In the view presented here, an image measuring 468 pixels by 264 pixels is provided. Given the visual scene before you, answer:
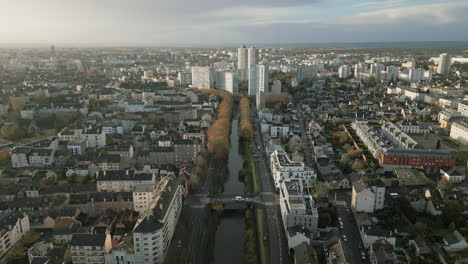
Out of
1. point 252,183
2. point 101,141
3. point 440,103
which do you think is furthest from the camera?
point 440,103

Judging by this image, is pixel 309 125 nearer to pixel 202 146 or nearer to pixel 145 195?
pixel 202 146

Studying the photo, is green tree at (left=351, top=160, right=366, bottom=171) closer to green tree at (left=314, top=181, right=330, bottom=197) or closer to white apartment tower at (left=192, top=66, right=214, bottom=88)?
green tree at (left=314, top=181, right=330, bottom=197)

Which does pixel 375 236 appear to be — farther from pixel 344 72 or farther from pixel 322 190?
pixel 344 72

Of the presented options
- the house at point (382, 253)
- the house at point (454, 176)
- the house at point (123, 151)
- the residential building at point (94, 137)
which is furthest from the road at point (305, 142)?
the residential building at point (94, 137)

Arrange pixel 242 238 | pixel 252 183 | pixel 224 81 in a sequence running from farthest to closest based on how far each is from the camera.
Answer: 1. pixel 224 81
2. pixel 252 183
3. pixel 242 238

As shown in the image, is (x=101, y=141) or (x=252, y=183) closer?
(x=252, y=183)

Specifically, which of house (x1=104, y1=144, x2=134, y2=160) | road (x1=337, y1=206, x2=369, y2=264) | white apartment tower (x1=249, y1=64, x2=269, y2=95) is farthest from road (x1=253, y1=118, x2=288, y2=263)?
white apartment tower (x1=249, y1=64, x2=269, y2=95)

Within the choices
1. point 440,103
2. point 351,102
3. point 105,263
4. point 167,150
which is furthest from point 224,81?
point 105,263
